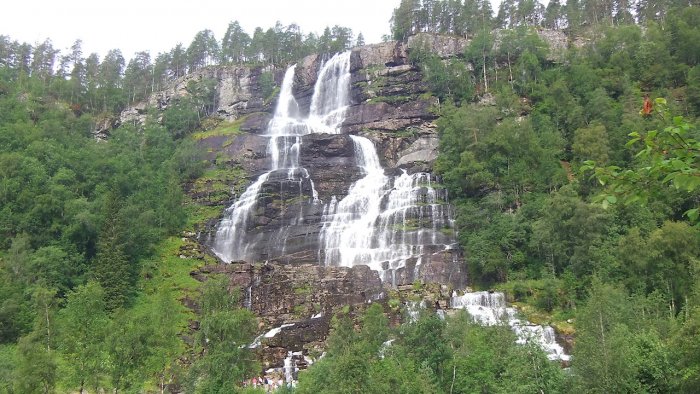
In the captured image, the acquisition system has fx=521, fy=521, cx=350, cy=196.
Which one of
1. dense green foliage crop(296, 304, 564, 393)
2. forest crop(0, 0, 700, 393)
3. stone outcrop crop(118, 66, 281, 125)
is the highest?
stone outcrop crop(118, 66, 281, 125)

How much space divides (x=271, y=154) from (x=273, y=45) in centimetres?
3461

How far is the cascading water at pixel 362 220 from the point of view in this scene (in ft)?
144

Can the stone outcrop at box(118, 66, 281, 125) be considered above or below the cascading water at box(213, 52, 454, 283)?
above

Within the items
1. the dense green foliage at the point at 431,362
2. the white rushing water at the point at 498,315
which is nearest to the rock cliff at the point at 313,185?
the white rushing water at the point at 498,315

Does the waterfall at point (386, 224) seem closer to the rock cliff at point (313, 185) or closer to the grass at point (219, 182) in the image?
the rock cliff at point (313, 185)

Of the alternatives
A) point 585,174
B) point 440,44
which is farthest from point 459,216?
point 440,44

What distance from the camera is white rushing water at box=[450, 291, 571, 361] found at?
1205 inches

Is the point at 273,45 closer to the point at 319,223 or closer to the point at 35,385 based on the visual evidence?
the point at 319,223

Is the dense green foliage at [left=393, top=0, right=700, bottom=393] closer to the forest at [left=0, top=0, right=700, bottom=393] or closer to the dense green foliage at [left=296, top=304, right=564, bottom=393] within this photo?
the forest at [left=0, top=0, right=700, bottom=393]

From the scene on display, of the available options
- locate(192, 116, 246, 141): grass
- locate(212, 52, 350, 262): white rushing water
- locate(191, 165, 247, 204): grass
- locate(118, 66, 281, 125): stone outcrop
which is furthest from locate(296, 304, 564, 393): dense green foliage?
locate(118, 66, 281, 125): stone outcrop

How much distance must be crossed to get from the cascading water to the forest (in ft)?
9.62

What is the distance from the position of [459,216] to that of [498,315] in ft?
39.5

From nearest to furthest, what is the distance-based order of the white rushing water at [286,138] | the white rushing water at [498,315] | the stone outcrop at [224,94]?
the white rushing water at [498,315] < the white rushing water at [286,138] < the stone outcrop at [224,94]

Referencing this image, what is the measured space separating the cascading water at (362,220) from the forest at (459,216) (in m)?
2.93
